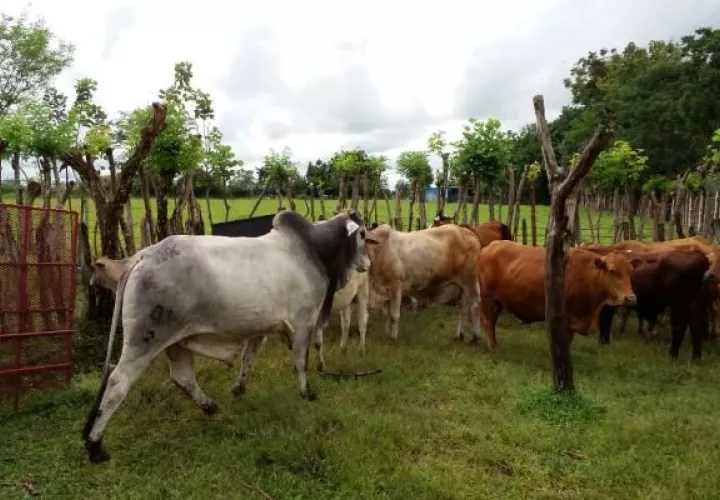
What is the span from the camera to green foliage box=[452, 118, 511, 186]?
14.4 metres

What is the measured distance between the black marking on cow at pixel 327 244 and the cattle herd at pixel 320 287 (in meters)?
0.01

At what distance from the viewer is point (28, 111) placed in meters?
8.82

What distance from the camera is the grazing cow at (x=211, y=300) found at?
16.9 ft

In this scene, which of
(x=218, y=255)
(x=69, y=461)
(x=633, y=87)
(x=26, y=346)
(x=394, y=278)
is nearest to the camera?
(x=69, y=461)

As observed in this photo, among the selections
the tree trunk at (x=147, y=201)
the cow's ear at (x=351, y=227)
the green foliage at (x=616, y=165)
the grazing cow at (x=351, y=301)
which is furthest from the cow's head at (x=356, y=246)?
the green foliage at (x=616, y=165)

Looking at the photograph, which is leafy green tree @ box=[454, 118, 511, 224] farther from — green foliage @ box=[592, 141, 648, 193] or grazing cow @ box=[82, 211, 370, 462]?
grazing cow @ box=[82, 211, 370, 462]

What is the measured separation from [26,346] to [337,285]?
3194 millimetres

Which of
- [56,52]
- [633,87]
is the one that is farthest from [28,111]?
[633,87]

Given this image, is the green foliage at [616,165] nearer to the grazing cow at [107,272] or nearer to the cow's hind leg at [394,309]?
the cow's hind leg at [394,309]

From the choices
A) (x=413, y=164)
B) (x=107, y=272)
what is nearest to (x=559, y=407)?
(x=107, y=272)

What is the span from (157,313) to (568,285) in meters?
5.30

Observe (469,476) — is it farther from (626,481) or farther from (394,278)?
(394,278)

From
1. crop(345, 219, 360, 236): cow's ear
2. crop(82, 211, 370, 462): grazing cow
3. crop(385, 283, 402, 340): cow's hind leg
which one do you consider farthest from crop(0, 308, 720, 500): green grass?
crop(345, 219, 360, 236): cow's ear

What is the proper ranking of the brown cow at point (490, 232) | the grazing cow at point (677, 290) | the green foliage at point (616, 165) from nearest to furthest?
the grazing cow at point (677, 290)
the brown cow at point (490, 232)
the green foliage at point (616, 165)
